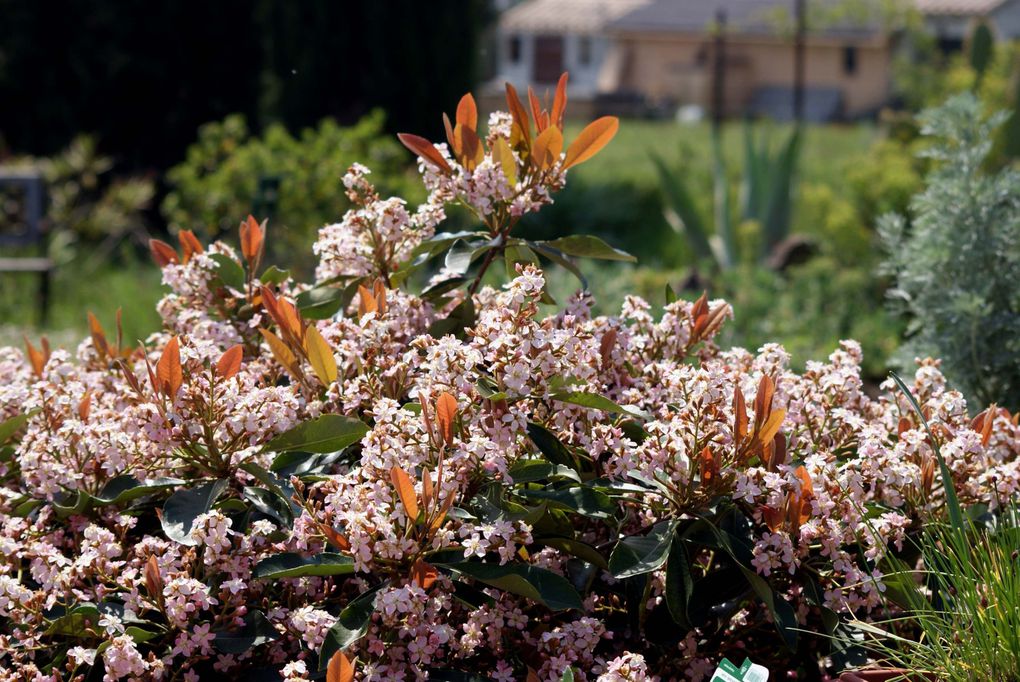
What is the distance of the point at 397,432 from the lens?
154cm

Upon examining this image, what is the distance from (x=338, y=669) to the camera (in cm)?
132

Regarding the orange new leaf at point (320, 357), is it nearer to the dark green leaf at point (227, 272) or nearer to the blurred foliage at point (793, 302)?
the dark green leaf at point (227, 272)

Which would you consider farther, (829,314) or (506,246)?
(829,314)

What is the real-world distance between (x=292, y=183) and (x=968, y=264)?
3782 millimetres

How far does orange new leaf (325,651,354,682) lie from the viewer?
1.32 meters

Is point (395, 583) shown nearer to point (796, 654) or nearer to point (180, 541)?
point (180, 541)

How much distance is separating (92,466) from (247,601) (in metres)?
0.32

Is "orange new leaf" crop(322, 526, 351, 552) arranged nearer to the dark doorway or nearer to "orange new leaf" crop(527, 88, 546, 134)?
"orange new leaf" crop(527, 88, 546, 134)

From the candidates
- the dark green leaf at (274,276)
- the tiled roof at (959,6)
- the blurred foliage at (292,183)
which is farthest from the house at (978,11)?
the dark green leaf at (274,276)

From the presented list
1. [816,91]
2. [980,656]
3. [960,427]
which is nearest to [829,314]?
[960,427]

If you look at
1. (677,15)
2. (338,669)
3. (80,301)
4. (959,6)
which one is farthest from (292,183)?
(677,15)

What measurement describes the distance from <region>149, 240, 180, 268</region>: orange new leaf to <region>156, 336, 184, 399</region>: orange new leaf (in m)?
0.54

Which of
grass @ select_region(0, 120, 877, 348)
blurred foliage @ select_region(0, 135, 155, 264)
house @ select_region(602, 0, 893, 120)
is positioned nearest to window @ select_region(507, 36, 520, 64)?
house @ select_region(602, 0, 893, 120)

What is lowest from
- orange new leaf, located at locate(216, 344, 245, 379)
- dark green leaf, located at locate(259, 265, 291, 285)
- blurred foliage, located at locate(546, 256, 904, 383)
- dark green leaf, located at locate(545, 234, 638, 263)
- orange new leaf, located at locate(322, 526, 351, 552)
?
blurred foliage, located at locate(546, 256, 904, 383)
